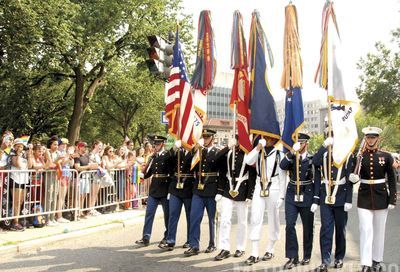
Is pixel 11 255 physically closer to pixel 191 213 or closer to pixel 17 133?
pixel 191 213

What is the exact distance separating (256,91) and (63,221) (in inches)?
218

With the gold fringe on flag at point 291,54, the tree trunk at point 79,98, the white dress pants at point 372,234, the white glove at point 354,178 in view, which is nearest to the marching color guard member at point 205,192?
the gold fringe on flag at point 291,54

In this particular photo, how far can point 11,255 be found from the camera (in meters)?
7.57

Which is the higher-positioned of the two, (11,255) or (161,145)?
(161,145)

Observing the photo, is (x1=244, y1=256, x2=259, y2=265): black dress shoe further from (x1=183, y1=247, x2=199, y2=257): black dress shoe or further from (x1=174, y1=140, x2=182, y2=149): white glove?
(x1=174, y1=140, x2=182, y2=149): white glove

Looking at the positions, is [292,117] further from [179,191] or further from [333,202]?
[179,191]

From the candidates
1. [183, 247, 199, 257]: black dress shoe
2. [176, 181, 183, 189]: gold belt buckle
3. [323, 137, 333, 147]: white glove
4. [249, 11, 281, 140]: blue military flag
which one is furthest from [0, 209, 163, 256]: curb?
[323, 137, 333, 147]: white glove

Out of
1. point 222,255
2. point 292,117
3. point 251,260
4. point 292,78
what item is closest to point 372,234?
point 251,260

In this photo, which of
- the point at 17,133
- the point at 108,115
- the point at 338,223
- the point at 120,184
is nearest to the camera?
the point at 338,223

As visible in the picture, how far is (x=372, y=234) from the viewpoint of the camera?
6.36 metres

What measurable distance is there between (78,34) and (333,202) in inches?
734

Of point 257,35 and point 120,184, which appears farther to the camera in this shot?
point 120,184

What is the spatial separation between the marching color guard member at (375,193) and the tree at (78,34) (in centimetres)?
1533

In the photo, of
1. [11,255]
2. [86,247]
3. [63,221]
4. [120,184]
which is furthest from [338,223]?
[120,184]
